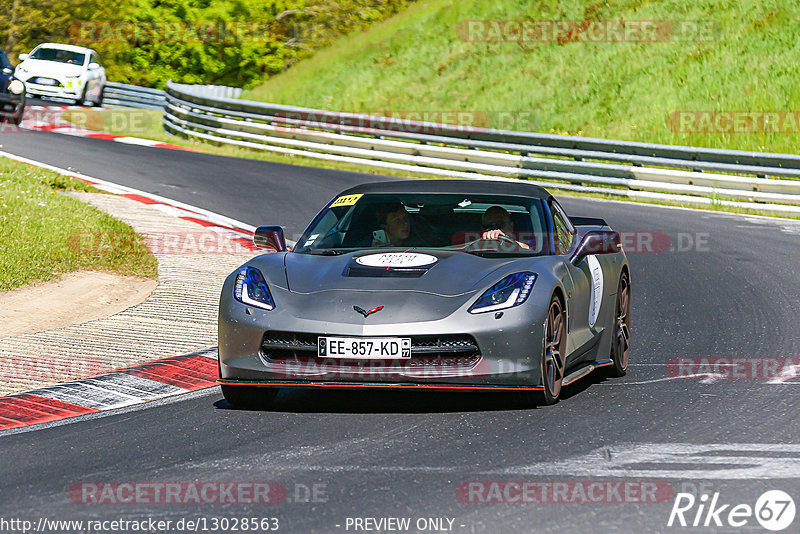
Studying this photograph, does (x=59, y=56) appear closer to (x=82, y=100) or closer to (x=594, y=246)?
(x=82, y=100)

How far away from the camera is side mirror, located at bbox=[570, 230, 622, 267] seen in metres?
7.81

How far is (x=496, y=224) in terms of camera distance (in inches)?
316

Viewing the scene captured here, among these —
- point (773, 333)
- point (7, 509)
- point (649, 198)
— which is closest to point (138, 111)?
point (649, 198)

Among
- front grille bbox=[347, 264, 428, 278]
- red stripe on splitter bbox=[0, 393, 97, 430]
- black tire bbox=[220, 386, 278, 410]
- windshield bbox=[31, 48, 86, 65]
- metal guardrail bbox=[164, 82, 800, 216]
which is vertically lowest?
metal guardrail bbox=[164, 82, 800, 216]

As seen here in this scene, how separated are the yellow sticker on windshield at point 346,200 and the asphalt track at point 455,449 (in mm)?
1311

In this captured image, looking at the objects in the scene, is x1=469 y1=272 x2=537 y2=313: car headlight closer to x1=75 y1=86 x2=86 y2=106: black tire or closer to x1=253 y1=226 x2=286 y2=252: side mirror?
x1=253 y1=226 x2=286 y2=252: side mirror

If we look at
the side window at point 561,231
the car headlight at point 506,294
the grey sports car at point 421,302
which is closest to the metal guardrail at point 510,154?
the side window at point 561,231

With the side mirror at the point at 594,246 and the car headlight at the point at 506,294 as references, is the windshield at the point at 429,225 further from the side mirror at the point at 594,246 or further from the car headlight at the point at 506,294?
the car headlight at the point at 506,294

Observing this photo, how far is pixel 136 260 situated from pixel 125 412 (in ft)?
19.3

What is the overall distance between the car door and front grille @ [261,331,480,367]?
0.92m

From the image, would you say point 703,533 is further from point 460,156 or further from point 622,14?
point 622,14

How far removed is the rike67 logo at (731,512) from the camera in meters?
4.75

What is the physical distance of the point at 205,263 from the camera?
42.6 feet

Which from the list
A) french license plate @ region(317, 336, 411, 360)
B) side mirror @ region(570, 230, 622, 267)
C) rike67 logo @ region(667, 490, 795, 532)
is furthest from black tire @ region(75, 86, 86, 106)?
rike67 logo @ region(667, 490, 795, 532)
